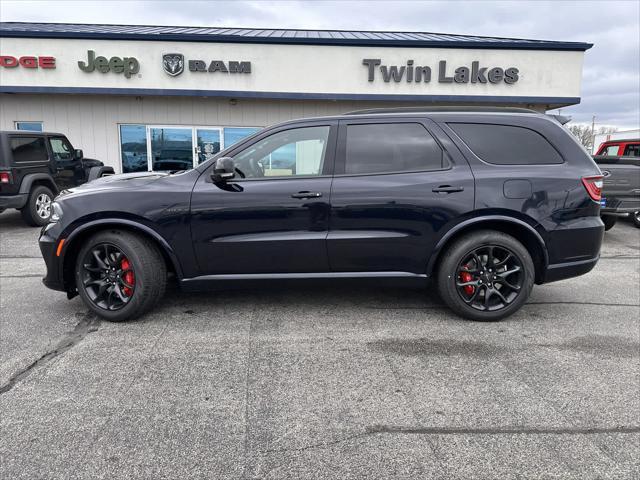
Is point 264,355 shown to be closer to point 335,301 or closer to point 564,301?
point 335,301

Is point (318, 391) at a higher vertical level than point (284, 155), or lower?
lower

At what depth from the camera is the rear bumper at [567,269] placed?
4066 mm

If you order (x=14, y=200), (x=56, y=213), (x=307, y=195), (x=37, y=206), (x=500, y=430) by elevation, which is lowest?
(x=500, y=430)

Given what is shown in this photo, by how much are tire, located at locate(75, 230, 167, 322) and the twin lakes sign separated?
1041 cm

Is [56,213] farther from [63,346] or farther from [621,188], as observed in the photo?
[621,188]

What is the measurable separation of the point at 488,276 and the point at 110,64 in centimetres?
1211

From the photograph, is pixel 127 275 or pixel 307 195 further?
pixel 127 275

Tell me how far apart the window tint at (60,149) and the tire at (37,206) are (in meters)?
0.86

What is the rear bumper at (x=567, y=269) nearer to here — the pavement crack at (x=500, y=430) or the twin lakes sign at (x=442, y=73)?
the pavement crack at (x=500, y=430)

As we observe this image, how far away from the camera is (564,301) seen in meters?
4.79

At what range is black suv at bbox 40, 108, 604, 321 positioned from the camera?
3.91 meters

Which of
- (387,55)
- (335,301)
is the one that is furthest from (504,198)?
(387,55)

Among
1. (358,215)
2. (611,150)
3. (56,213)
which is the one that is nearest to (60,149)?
(56,213)

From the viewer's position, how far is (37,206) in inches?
354
